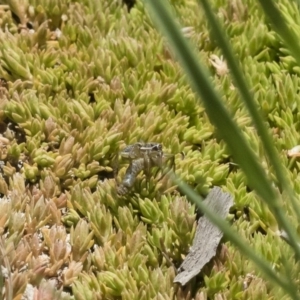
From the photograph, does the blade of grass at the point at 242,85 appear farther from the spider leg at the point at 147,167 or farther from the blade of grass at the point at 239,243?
the spider leg at the point at 147,167

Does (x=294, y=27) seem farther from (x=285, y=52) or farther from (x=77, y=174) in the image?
(x=77, y=174)

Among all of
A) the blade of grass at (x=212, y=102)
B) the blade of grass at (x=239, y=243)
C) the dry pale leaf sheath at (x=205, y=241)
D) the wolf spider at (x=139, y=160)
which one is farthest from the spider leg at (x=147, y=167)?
the blade of grass at (x=212, y=102)

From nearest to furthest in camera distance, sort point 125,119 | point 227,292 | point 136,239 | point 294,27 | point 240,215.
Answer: point 227,292 < point 136,239 < point 240,215 < point 125,119 < point 294,27

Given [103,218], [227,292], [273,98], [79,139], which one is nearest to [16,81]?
[79,139]

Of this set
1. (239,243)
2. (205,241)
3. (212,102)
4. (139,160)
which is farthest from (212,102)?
(139,160)

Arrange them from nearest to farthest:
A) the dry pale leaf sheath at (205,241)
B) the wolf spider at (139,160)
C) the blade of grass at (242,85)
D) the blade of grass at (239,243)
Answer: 1. the blade of grass at (242,85)
2. the blade of grass at (239,243)
3. the dry pale leaf sheath at (205,241)
4. the wolf spider at (139,160)

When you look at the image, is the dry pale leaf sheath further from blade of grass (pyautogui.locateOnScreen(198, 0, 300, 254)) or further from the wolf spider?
blade of grass (pyautogui.locateOnScreen(198, 0, 300, 254))
